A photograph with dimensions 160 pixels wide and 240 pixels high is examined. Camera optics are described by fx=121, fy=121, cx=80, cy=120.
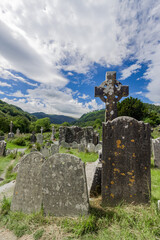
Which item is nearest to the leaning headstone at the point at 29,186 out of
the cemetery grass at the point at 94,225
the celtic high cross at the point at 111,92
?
the cemetery grass at the point at 94,225

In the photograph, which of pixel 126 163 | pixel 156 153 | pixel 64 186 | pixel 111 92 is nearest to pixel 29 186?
pixel 64 186

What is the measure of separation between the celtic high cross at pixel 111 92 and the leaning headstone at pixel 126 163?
1643 mm

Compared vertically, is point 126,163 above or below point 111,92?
below

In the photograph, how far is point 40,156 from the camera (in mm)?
3025

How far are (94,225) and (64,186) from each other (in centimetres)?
90

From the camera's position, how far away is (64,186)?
8.84ft

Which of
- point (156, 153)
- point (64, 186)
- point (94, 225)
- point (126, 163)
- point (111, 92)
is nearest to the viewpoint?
point (94, 225)

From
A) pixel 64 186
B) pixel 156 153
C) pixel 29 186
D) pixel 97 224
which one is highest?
pixel 156 153

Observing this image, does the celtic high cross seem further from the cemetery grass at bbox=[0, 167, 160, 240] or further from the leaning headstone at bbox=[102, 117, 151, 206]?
the cemetery grass at bbox=[0, 167, 160, 240]

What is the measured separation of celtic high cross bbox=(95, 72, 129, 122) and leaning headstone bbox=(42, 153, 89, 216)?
2.64 m

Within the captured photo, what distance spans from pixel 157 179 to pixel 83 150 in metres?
8.01

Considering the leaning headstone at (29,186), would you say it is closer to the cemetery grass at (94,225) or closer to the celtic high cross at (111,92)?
the cemetery grass at (94,225)

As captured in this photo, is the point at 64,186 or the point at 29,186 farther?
the point at 29,186

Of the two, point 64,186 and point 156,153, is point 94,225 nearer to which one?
point 64,186
